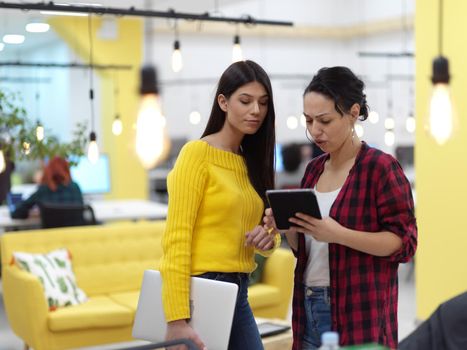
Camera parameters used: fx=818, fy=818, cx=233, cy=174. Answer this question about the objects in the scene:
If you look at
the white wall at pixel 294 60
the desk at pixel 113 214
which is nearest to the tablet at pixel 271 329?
the desk at pixel 113 214

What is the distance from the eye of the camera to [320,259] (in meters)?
2.43

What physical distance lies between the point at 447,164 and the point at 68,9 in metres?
2.88

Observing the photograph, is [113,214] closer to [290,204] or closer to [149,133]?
[149,133]

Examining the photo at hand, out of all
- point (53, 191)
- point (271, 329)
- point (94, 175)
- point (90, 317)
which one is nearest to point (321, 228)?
point (271, 329)

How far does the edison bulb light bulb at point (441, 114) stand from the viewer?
3.33m

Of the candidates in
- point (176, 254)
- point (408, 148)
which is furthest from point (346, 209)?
point (408, 148)

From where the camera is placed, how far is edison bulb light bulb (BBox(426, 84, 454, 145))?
131 inches

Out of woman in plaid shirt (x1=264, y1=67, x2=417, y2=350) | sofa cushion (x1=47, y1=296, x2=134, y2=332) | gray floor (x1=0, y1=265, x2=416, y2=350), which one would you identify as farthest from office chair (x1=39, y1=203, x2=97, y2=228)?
woman in plaid shirt (x1=264, y1=67, x2=417, y2=350)

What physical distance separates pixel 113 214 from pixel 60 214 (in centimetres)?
111

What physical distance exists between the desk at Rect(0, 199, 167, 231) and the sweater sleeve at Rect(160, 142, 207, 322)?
5236mm

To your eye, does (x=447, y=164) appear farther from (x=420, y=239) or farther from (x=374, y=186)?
(x=374, y=186)

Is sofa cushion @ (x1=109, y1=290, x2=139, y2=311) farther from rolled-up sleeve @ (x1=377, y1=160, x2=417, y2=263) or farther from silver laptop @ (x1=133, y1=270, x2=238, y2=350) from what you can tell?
rolled-up sleeve @ (x1=377, y1=160, x2=417, y2=263)

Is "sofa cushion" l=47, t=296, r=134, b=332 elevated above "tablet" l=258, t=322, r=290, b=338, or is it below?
below

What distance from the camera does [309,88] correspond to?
2.41 meters
